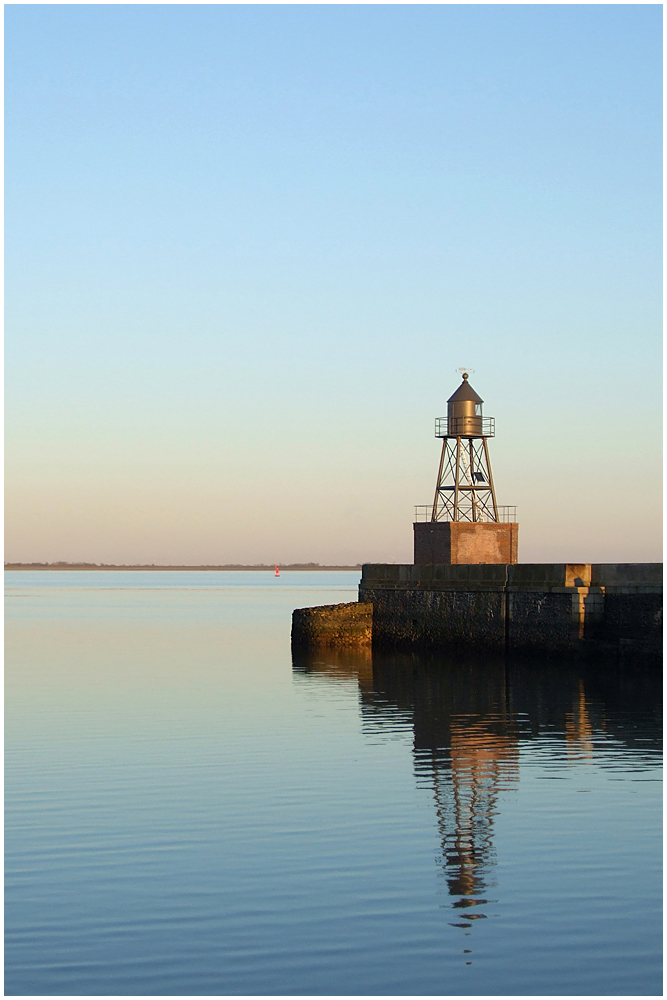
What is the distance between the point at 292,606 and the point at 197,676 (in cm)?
5556

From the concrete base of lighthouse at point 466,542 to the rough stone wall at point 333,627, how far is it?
181 inches

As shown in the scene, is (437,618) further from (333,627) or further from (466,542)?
(466,542)

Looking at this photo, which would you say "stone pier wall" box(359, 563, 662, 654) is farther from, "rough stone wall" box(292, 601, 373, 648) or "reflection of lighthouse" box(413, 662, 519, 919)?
"reflection of lighthouse" box(413, 662, 519, 919)

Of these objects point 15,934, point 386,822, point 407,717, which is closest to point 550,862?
point 386,822

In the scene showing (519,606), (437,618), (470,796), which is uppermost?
(519,606)

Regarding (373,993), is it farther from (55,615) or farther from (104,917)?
(55,615)

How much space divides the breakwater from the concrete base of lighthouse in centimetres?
423

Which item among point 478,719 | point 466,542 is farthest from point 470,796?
point 466,542

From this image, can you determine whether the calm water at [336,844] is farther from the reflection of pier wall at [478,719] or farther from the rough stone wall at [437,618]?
the rough stone wall at [437,618]

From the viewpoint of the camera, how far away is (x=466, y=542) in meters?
45.8

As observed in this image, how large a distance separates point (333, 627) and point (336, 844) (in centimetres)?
2954

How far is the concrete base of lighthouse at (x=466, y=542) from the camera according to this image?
45656 mm

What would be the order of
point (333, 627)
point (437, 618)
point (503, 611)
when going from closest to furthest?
point (503, 611) → point (437, 618) → point (333, 627)

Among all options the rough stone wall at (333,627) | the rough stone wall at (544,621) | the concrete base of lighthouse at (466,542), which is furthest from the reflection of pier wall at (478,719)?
the concrete base of lighthouse at (466,542)
